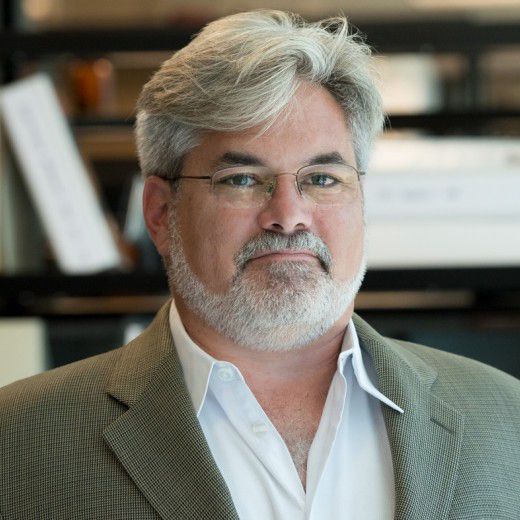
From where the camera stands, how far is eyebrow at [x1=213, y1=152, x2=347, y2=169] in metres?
1.56

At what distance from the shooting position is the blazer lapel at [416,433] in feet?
4.83

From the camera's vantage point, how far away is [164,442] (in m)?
1.49

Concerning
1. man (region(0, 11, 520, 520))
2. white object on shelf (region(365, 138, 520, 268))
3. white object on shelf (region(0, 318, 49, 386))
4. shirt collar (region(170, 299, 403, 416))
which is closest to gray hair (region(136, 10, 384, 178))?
man (region(0, 11, 520, 520))

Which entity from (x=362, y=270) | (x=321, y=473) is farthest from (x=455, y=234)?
(x=321, y=473)

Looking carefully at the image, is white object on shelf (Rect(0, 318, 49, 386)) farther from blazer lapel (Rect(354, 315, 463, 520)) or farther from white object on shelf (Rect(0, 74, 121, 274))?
blazer lapel (Rect(354, 315, 463, 520))

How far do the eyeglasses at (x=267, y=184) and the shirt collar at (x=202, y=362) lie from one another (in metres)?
0.19

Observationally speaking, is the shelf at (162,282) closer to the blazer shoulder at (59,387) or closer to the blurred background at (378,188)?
the blurred background at (378,188)

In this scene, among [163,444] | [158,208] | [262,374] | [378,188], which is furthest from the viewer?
[378,188]

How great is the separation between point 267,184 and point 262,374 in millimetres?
265

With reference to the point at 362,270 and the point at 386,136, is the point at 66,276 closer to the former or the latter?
the point at 386,136

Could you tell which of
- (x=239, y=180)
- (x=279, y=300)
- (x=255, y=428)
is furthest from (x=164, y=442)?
(x=239, y=180)

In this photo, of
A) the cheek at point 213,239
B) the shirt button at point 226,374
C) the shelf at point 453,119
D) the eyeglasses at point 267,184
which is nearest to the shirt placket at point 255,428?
the shirt button at point 226,374

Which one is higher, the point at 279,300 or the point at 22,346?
the point at 279,300

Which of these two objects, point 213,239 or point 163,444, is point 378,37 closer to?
point 213,239
